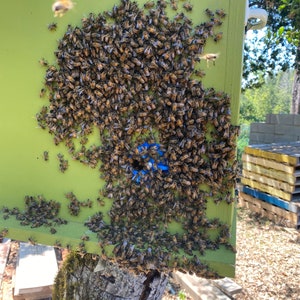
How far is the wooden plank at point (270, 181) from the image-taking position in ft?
21.4

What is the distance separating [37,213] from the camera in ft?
6.89

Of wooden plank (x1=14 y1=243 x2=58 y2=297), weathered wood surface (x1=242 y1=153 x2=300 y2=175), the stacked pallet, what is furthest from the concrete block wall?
wooden plank (x1=14 y1=243 x2=58 y2=297)

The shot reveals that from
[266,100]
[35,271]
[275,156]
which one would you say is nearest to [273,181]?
[275,156]

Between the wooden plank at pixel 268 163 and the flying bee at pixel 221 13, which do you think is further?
the wooden plank at pixel 268 163

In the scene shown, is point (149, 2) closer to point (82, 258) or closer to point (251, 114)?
point (82, 258)

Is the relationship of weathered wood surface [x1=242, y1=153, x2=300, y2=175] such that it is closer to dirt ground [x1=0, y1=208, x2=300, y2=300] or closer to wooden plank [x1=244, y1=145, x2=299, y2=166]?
wooden plank [x1=244, y1=145, x2=299, y2=166]

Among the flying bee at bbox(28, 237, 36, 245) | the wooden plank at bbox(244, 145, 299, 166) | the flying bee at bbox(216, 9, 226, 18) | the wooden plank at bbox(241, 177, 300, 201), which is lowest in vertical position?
the wooden plank at bbox(241, 177, 300, 201)

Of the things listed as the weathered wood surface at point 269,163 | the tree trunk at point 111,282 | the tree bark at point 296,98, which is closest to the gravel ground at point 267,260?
the weathered wood surface at point 269,163

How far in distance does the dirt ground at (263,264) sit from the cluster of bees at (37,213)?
321cm

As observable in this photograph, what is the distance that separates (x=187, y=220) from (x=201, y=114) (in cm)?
59

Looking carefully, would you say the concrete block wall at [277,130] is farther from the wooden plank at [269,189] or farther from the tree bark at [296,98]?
the tree bark at [296,98]

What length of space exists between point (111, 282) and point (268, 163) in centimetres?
539

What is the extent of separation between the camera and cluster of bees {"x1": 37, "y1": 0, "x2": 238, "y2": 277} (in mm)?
1755

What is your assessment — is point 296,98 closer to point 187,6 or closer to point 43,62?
point 187,6
